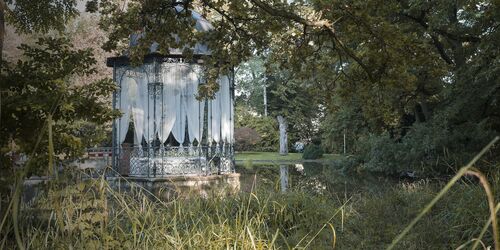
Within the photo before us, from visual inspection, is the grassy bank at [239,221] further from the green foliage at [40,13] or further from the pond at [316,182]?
the green foliage at [40,13]

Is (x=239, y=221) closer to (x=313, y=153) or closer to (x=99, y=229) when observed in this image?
(x=99, y=229)

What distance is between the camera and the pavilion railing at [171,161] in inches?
515

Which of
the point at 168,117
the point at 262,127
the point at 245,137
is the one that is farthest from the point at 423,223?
the point at 262,127

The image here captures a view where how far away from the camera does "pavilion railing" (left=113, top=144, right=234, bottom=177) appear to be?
13086 millimetres

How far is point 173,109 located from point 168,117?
0.86 feet

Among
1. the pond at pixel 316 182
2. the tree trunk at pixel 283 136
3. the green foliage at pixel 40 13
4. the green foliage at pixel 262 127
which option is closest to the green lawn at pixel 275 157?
the tree trunk at pixel 283 136

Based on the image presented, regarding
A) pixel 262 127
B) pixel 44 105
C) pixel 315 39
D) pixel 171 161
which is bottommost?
pixel 171 161

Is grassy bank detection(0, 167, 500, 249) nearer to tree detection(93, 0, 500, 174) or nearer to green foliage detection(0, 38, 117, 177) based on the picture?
green foliage detection(0, 38, 117, 177)

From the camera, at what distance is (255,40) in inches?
273

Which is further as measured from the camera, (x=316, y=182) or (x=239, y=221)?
(x=316, y=182)

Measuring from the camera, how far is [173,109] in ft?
44.6

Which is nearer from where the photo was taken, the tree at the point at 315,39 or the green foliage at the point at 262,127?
the tree at the point at 315,39

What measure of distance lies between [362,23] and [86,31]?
842 inches

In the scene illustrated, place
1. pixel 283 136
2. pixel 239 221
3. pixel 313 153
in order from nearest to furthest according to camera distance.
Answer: pixel 239 221
pixel 313 153
pixel 283 136
